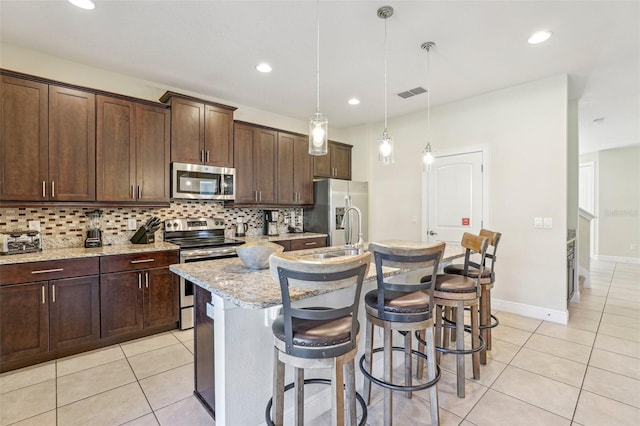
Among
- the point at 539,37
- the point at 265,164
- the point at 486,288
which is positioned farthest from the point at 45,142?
the point at 539,37

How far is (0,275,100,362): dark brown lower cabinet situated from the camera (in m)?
2.38

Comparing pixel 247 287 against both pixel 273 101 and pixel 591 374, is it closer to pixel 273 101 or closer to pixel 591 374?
pixel 591 374

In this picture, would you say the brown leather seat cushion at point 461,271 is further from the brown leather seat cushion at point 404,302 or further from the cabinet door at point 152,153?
the cabinet door at point 152,153

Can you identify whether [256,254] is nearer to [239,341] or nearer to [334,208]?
[239,341]

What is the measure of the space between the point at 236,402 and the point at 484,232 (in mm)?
2404

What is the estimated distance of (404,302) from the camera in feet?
5.52

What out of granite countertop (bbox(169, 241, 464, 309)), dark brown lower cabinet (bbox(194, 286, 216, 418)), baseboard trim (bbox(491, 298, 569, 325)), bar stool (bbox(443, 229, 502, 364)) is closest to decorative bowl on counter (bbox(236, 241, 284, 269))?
granite countertop (bbox(169, 241, 464, 309))

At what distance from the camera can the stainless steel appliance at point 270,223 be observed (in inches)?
181

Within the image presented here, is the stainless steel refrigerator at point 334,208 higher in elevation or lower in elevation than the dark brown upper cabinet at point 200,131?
lower

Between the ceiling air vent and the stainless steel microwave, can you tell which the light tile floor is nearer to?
the stainless steel microwave

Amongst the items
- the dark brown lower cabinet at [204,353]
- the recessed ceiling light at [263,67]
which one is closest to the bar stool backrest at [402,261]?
the dark brown lower cabinet at [204,353]

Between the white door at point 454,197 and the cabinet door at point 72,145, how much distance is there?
13.8 feet

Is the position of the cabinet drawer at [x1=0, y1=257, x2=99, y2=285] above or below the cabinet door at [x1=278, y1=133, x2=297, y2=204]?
below

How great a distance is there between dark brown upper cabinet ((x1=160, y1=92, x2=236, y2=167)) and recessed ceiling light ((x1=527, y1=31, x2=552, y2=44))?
3291 millimetres
